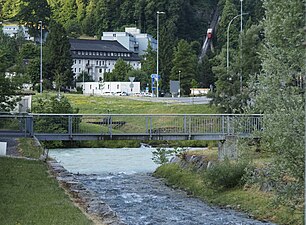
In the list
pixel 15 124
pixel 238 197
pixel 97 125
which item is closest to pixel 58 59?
pixel 97 125

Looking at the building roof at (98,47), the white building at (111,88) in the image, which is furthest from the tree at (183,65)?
the building roof at (98,47)

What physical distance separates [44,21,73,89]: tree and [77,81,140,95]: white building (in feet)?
16.3

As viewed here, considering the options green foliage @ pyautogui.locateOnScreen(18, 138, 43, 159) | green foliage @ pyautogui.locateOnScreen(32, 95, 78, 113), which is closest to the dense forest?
green foliage @ pyautogui.locateOnScreen(32, 95, 78, 113)

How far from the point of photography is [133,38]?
5704 inches

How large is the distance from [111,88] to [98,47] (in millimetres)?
35579

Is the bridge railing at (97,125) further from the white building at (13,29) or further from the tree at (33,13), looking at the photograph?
the tree at (33,13)

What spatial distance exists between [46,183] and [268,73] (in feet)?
25.5

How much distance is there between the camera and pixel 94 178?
29.3m

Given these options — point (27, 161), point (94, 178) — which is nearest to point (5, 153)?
point (27, 161)

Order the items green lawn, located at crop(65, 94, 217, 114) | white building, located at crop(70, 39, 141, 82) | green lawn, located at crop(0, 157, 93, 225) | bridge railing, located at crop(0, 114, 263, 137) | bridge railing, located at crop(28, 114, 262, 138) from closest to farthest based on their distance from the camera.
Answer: green lawn, located at crop(0, 157, 93, 225)
bridge railing, located at crop(0, 114, 263, 137)
bridge railing, located at crop(28, 114, 262, 138)
green lawn, located at crop(65, 94, 217, 114)
white building, located at crop(70, 39, 141, 82)

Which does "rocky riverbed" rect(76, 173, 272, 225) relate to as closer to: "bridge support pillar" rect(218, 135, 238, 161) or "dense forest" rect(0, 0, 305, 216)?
"bridge support pillar" rect(218, 135, 238, 161)

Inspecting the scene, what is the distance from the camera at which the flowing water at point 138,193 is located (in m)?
19.0

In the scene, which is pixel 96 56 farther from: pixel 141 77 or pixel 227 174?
pixel 227 174

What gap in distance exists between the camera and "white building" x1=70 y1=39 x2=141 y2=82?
432 feet
